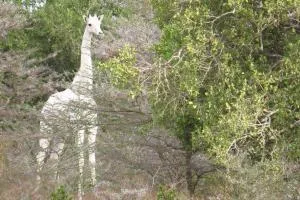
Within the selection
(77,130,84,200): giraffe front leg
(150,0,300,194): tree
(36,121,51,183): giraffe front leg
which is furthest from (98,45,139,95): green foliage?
(36,121,51,183): giraffe front leg

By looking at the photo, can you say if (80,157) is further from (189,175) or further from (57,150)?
(189,175)

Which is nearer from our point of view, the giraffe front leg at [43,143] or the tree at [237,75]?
the tree at [237,75]

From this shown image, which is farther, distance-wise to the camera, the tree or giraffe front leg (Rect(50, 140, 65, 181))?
giraffe front leg (Rect(50, 140, 65, 181))

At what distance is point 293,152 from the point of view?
9141mm

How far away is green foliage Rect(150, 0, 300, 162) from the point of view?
8.78 m

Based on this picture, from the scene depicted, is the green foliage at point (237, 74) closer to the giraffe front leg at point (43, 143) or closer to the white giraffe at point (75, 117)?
the white giraffe at point (75, 117)

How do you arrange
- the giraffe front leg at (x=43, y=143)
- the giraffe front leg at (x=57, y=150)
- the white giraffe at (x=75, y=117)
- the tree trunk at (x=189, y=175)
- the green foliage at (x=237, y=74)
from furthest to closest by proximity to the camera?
the giraffe front leg at (x=43, y=143) → the white giraffe at (x=75, y=117) → the giraffe front leg at (x=57, y=150) → the tree trunk at (x=189, y=175) → the green foliage at (x=237, y=74)

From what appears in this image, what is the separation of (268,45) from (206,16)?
120cm

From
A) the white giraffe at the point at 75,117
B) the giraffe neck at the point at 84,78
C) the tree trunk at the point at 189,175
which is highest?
the giraffe neck at the point at 84,78

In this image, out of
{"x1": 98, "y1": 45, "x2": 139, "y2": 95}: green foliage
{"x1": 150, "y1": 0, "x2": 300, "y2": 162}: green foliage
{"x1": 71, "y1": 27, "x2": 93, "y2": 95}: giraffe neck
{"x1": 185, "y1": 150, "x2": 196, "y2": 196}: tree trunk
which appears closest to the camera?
{"x1": 150, "y1": 0, "x2": 300, "y2": 162}: green foliage

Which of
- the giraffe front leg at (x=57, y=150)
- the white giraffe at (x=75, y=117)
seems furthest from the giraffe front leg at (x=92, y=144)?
the giraffe front leg at (x=57, y=150)

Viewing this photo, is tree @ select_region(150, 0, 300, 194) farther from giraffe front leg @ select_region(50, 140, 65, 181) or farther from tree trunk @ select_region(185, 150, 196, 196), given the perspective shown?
giraffe front leg @ select_region(50, 140, 65, 181)

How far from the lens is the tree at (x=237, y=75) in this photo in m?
8.78

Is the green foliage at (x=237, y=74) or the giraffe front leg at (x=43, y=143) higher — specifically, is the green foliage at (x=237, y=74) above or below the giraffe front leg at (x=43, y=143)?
above
